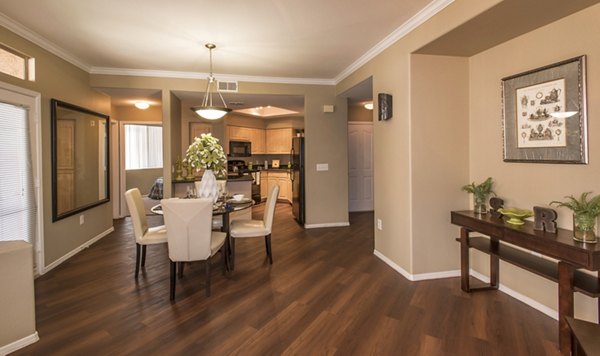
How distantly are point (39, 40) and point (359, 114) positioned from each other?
5.70 metres

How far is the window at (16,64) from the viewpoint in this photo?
3.00 metres

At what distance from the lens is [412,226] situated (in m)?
3.21

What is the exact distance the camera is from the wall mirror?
149 inches

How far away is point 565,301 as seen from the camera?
1.95 m

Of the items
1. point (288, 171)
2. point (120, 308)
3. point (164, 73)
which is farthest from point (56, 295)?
point (288, 171)

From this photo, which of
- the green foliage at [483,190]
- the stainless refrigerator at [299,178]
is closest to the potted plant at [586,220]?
the green foliage at [483,190]

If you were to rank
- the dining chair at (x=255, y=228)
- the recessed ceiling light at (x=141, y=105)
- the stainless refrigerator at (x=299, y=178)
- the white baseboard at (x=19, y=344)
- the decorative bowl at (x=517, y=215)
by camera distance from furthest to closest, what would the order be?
1. the recessed ceiling light at (x=141, y=105)
2. the stainless refrigerator at (x=299, y=178)
3. the dining chair at (x=255, y=228)
4. the decorative bowl at (x=517, y=215)
5. the white baseboard at (x=19, y=344)

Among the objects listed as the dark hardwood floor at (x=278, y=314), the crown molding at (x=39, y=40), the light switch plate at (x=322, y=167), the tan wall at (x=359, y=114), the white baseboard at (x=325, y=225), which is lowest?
the dark hardwood floor at (x=278, y=314)

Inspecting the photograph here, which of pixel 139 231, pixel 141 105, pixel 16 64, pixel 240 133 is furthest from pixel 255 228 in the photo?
pixel 240 133

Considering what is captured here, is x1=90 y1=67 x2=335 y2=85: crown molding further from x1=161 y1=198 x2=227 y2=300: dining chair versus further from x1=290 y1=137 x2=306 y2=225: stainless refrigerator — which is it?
x1=161 y1=198 x2=227 y2=300: dining chair

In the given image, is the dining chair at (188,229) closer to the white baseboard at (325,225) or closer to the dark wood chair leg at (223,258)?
the dark wood chair leg at (223,258)

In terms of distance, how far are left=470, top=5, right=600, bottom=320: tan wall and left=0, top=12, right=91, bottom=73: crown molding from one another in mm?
4702

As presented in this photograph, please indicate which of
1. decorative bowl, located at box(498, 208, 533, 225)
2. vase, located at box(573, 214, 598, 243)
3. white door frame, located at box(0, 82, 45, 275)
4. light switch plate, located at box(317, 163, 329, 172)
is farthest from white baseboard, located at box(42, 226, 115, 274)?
vase, located at box(573, 214, 598, 243)

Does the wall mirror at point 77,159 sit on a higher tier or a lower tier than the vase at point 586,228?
higher
